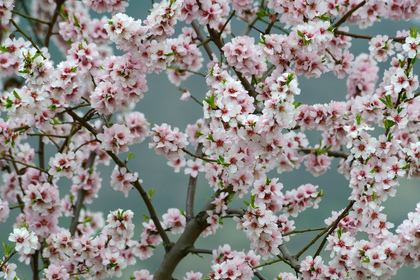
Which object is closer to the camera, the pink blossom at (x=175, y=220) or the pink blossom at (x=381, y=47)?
the pink blossom at (x=381, y=47)

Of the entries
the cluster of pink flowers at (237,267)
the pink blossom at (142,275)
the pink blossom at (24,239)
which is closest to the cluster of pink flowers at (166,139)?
the cluster of pink flowers at (237,267)

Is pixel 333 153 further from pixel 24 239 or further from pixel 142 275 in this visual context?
pixel 24 239

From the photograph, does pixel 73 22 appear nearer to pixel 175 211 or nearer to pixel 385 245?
pixel 175 211

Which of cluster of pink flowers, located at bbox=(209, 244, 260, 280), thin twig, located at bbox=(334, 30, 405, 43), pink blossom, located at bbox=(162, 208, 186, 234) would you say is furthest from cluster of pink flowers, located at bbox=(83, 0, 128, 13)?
cluster of pink flowers, located at bbox=(209, 244, 260, 280)

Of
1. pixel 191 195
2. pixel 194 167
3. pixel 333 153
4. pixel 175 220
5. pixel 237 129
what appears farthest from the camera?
pixel 333 153

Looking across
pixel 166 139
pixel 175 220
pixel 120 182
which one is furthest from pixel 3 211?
pixel 166 139

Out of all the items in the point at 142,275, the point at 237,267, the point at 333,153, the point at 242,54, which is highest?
the point at 333,153

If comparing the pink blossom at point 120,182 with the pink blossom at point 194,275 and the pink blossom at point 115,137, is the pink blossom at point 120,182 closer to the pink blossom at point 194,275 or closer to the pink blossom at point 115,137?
the pink blossom at point 115,137

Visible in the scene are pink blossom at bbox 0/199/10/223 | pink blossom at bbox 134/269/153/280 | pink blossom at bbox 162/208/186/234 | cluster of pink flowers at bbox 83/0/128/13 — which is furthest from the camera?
pink blossom at bbox 162/208/186/234

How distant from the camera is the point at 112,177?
4344mm

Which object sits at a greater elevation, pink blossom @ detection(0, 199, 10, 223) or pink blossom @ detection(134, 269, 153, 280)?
pink blossom @ detection(0, 199, 10, 223)

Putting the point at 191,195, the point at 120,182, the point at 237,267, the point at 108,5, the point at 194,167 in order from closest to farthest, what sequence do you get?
the point at 237,267
the point at 108,5
the point at 120,182
the point at 194,167
the point at 191,195

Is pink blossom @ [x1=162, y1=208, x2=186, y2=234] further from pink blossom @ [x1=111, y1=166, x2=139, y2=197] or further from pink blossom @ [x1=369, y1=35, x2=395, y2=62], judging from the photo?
pink blossom @ [x1=369, y1=35, x2=395, y2=62]

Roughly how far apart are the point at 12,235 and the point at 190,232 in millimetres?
1555
